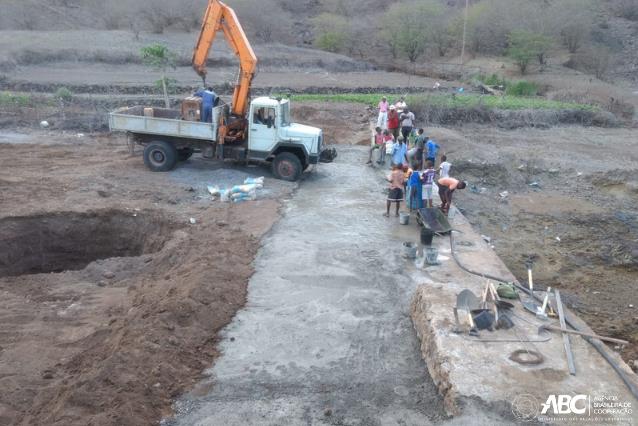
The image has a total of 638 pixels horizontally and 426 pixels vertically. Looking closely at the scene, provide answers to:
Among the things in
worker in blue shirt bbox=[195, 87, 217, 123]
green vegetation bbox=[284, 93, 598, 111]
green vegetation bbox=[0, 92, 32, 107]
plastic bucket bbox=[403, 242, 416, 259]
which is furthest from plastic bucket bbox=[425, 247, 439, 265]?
green vegetation bbox=[0, 92, 32, 107]

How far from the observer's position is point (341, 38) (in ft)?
167

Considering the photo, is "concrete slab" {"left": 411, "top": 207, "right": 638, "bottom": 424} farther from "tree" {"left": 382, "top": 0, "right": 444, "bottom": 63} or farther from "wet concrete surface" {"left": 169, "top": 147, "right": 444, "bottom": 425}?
"tree" {"left": 382, "top": 0, "right": 444, "bottom": 63}

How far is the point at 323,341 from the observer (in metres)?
7.86

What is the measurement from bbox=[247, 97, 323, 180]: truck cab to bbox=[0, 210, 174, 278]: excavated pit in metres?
3.90

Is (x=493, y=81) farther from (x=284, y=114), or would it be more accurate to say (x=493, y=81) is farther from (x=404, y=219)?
(x=404, y=219)

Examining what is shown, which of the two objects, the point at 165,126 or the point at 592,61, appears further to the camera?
the point at 592,61

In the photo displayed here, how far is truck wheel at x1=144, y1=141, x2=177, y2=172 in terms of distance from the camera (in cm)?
1555

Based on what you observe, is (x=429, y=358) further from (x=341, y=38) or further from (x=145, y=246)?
(x=341, y=38)

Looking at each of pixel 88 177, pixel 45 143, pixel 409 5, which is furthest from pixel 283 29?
pixel 88 177

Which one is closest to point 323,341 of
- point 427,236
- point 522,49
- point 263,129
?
point 427,236

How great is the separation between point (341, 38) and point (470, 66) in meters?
12.2

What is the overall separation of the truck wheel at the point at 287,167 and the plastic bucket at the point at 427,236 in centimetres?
537

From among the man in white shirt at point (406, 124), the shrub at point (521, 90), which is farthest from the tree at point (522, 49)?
the man in white shirt at point (406, 124)

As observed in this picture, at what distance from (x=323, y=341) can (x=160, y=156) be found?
9712 mm
